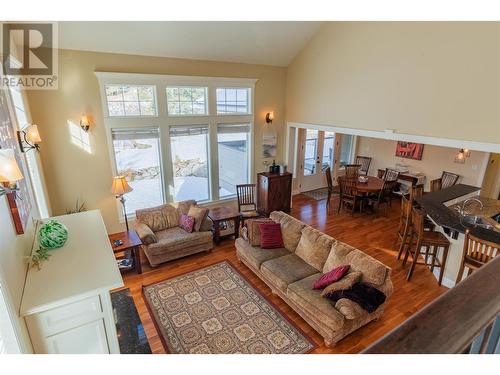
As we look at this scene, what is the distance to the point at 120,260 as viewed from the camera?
504cm

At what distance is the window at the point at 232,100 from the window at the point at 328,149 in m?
3.28

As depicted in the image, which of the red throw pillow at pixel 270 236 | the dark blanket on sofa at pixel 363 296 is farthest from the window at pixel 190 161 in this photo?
the dark blanket on sofa at pixel 363 296

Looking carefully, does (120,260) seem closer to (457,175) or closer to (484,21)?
(484,21)

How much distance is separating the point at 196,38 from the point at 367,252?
5.30 m

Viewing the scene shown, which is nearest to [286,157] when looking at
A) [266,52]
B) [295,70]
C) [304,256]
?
[295,70]

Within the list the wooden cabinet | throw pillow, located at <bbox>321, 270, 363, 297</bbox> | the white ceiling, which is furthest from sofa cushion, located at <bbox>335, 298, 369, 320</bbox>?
the white ceiling

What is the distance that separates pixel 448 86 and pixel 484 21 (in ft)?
2.91

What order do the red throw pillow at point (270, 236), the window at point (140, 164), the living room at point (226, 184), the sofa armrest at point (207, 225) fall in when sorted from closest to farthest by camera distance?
the living room at point (226, 184) < the red throw pillow at point (270, 236) < the sofa armrest at point (207, 225) < the window at point (140, 164)

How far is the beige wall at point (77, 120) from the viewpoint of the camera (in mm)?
4918

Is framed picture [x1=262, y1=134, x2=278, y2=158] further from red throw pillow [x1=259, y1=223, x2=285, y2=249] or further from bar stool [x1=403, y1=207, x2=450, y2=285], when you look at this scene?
bar stool [x1=403, y1=207, x2=450, y2=285]

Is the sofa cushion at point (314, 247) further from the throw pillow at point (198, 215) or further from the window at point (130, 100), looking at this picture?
the window at point (130, 100)

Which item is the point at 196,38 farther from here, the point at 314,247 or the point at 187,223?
the point at 314,247

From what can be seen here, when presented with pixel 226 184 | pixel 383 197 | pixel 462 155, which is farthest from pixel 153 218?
pixel 462 155

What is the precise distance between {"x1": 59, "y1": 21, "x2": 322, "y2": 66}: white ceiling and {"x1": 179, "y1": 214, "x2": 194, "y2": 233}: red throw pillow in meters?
3.26
